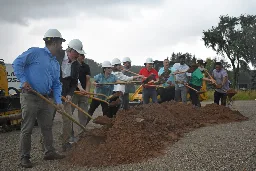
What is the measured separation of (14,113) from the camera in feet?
35.2

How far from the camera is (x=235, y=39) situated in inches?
1884

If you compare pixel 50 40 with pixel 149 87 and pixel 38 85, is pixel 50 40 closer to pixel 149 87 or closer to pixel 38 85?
pixel 38 85

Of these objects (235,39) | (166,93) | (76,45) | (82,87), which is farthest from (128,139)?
(235,39)

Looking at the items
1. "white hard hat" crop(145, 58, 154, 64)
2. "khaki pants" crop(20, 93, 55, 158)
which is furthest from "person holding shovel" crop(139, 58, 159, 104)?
"khaki pants" crop(20, 93, 55, 158)

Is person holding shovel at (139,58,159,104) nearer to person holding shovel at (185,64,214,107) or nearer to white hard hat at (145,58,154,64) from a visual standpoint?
white hard hat at (145,58,154,64)

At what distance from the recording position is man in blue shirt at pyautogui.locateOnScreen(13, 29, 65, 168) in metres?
5.52

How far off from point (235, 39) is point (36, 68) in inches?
1784

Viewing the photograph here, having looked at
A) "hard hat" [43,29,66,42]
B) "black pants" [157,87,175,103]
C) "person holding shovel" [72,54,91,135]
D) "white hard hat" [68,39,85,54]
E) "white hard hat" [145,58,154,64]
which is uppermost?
"hard hat" [43,29,66,42]

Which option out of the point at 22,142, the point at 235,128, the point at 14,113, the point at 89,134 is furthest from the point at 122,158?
the point at 14,113

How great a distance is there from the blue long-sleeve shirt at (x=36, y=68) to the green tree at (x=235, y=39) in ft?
131

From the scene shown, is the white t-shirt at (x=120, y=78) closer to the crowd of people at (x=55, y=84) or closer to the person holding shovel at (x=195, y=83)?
the crowd of people at (x=55, y=84)

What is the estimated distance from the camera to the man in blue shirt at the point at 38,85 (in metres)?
5.52

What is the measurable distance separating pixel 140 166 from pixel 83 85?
3.30 m

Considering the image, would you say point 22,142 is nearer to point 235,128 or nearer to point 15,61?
point 15,61
